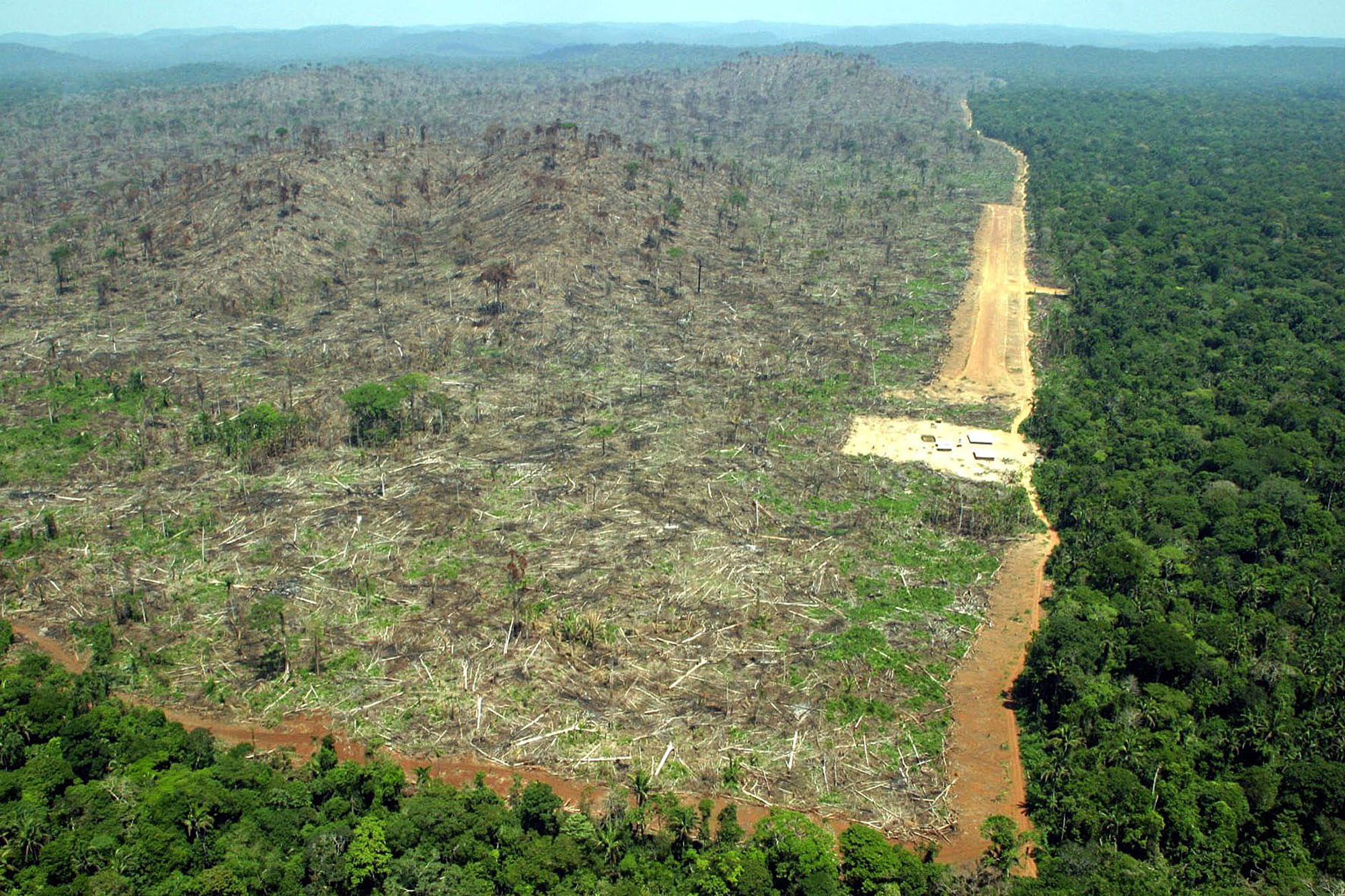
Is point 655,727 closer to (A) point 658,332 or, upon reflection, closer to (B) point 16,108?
(A) point 658,332

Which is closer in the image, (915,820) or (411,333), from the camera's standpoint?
(915,820)

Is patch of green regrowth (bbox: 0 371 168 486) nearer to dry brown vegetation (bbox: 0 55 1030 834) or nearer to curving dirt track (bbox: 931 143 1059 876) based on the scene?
dry brown vegetation (bbox: 0 55 1030 834)

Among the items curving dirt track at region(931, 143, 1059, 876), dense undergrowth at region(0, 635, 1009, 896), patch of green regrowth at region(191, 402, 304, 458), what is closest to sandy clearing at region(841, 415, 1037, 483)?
curving dirt track at region(931, 143, 1059, 876)

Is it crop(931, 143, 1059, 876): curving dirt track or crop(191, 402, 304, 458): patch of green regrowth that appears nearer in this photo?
crop(931, 143, 1059, 876): curving dirt track

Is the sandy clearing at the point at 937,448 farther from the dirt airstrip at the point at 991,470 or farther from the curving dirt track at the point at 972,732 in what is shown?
the curving dirt track at the point at 972,732

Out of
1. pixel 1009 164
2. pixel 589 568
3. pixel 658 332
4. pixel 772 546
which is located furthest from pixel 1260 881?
pixel 1009 164

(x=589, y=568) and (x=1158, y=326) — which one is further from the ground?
(x=1158, y=326)
